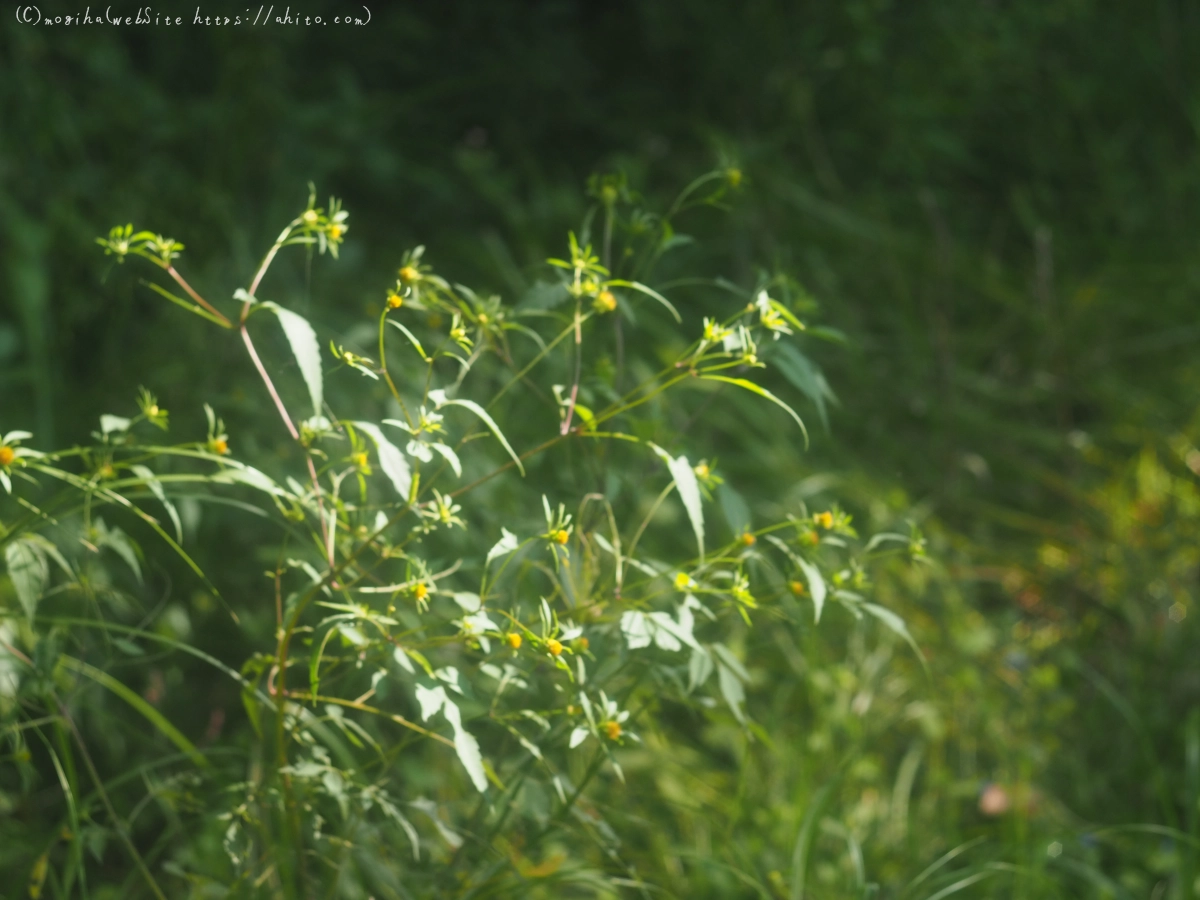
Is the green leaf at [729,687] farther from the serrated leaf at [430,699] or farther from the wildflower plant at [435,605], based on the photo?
the serrated leaf at [430,699]

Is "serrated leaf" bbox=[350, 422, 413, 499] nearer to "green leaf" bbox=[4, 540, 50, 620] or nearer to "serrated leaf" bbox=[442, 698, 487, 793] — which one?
"serrated leaf" bbox=[442, 698, 487, 793]

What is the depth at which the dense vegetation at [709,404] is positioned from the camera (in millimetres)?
1116

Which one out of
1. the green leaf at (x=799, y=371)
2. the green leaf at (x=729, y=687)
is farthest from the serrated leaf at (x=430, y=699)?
the green leaf at (x=799, y=371)

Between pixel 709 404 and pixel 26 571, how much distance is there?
67cm

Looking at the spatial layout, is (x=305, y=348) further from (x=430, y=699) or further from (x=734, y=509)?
(x=734, y=509)

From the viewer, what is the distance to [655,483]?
1786 millimetres

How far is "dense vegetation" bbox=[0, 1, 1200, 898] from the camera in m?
1.12

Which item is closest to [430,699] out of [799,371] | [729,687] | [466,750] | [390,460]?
[466,750]

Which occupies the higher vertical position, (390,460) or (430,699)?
(390,460)

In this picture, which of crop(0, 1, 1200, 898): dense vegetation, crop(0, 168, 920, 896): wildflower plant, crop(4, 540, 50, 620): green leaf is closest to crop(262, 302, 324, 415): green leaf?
crop(0, 168, 920, 896): wildflower plant

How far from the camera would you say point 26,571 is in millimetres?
848

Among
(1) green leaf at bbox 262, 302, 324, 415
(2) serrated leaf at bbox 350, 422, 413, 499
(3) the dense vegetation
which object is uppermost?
(1) green leaf at bbox 262, 302, 324, 415

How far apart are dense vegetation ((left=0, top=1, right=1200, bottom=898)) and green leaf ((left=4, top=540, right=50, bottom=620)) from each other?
74 millimetres

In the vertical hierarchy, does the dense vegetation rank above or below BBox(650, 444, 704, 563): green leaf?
below
